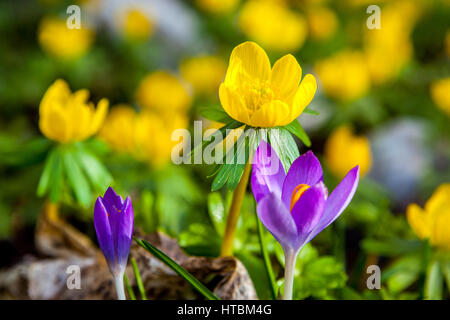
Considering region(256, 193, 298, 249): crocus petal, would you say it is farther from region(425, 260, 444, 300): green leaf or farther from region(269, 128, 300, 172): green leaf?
region(425, 260, 444, 300): green leaf

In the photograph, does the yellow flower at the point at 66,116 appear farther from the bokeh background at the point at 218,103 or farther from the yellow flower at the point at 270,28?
the yellow flower at the point at 270,28

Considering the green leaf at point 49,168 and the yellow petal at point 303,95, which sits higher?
the yellow petal at point 303,95

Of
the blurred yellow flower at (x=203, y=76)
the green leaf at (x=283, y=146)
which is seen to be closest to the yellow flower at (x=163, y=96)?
the blurred yellow flower at (x=203, y=76)

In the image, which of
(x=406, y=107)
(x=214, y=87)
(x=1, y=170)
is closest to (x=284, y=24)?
(x=214, y=87)

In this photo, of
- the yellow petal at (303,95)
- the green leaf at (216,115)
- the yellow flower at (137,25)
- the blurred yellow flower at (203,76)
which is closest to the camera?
the yellow petal at (303,95)

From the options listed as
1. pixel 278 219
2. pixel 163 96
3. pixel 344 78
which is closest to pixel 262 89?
pixel 278 219
